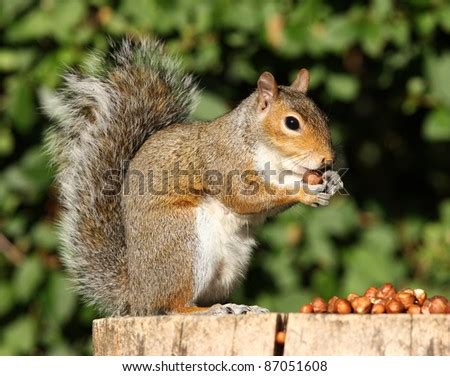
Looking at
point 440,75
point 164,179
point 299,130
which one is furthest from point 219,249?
point 440,75

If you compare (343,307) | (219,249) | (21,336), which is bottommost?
(21,336)

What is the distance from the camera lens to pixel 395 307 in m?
2.06

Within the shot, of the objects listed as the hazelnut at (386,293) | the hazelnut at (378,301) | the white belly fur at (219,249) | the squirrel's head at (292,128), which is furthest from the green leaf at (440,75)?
the hazelnut at (378,301)

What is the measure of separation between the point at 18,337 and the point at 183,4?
134cm

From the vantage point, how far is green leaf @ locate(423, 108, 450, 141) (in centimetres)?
351

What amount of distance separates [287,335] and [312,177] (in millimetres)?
800

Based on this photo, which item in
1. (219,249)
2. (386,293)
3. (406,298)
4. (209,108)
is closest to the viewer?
(406,298)

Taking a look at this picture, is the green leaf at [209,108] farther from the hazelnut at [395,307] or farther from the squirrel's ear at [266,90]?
the hazelnut at [395,307]

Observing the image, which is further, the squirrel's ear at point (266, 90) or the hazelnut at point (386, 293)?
the squirrel's ear at point (266, 90)

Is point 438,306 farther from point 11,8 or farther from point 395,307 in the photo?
point 11,8

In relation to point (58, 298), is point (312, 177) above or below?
above

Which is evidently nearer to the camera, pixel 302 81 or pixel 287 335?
pixel 287 335

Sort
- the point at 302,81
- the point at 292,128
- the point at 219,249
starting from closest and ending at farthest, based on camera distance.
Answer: the point at 219,249 → the point at 292,128 → the point at 302,81

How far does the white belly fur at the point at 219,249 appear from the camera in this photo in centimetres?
253
